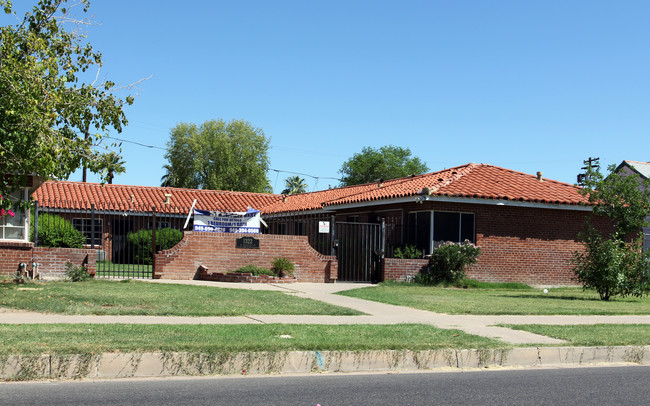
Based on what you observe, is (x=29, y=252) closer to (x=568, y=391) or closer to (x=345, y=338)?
(x=345, y=338)

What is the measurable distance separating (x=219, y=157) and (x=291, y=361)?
53.4 metres

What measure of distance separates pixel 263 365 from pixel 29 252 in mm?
12217

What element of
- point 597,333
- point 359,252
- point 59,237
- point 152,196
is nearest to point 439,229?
point 359,252

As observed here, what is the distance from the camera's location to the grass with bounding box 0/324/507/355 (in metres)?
7.61

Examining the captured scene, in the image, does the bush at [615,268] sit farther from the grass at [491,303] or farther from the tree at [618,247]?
the grass at [491,303]

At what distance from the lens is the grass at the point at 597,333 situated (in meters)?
9.48

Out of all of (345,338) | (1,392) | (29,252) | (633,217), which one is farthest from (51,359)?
(633,217)

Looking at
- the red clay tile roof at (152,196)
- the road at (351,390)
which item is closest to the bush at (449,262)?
the road at (351,390)

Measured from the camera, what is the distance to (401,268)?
2070cm

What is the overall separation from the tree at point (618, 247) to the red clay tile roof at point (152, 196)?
19290 millimetres

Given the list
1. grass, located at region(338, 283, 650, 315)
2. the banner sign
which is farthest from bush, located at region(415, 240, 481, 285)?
the banner sign

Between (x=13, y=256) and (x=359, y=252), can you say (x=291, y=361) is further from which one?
(x=359, y=252)

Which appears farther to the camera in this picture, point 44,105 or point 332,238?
point 332,238

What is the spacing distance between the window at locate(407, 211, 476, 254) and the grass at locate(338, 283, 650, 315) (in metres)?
2.34
